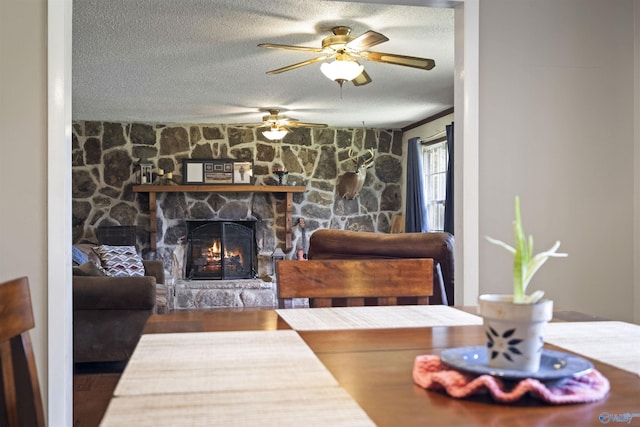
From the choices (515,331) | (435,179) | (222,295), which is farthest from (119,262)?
(515,331)

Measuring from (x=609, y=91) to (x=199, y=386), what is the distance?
2.68 metres

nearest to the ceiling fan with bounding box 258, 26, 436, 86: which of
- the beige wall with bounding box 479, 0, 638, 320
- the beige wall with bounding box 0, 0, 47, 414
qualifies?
the beige wall with bounding box 479, 0, 638, 320

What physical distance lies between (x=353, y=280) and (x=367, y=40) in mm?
2445

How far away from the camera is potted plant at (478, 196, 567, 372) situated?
847 millimetres

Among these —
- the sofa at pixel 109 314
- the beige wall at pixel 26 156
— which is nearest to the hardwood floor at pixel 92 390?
the sofa at pixel 109 314

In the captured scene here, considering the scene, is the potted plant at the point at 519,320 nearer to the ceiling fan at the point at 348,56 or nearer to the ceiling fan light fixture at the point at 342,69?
the ceiling fan at the point at 348,56

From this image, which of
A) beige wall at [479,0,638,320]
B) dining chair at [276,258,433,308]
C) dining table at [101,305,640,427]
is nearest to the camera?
dining table at [101,305,640,427]

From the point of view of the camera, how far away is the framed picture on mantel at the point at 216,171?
826 cm

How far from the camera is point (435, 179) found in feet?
26.8

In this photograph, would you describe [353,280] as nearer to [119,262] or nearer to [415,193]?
[119,262]

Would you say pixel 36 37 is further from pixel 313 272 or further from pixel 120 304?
pixel 120 304

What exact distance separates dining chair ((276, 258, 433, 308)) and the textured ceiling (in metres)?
1.44

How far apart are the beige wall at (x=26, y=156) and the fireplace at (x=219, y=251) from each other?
5.85 m

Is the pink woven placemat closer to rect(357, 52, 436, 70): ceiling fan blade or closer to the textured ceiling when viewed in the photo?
the textured ceiling
